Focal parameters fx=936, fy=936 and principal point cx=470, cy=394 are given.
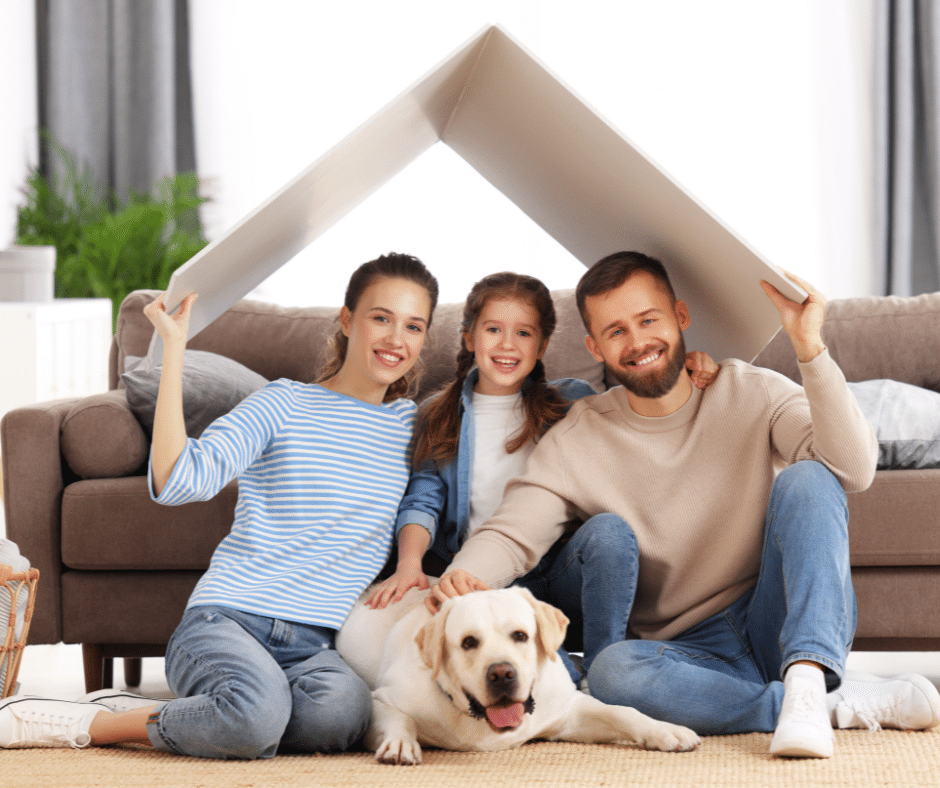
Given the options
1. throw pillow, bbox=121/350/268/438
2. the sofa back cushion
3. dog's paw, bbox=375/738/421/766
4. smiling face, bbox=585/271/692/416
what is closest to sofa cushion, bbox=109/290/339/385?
throw pillow, bbox=121/350/268/438

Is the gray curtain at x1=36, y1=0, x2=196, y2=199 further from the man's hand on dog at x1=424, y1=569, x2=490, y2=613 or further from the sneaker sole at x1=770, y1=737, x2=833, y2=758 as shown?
the sneaker sole at x1=770, y1=737, x2=833, y2=758

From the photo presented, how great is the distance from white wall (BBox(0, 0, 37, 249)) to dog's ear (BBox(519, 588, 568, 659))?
3569mm

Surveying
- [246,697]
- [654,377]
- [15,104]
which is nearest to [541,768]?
[246,697]

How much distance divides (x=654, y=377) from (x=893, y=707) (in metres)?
0.62

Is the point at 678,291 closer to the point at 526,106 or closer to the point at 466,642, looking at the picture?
the point at 526,106

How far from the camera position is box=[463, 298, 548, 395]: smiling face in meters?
1.76

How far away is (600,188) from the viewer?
1631 mm

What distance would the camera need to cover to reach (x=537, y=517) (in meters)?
1.58

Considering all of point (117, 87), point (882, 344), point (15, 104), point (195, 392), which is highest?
point (117, 87)

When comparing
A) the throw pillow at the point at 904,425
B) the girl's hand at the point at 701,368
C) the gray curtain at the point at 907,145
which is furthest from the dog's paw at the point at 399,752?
the gray curtain at the point at 907,145

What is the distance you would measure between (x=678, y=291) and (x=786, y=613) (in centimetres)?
65

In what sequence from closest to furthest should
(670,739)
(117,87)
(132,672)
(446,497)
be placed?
(670,739)
(446,497)
(132,672)
(117,87)

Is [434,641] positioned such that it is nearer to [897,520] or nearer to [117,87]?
[897,520]

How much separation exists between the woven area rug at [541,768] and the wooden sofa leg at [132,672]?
2.69ft
